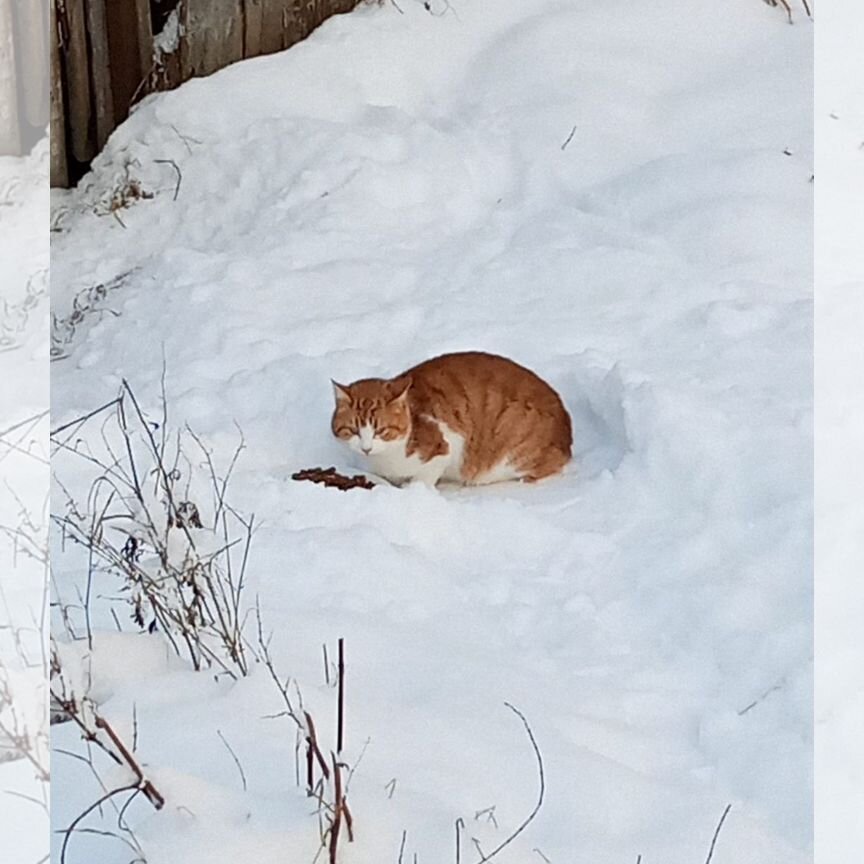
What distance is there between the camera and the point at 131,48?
1443 mm

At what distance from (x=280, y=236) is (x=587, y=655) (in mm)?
525

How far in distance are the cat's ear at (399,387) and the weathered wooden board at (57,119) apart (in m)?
0.37

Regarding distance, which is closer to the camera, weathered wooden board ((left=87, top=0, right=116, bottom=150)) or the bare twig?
the bare twig

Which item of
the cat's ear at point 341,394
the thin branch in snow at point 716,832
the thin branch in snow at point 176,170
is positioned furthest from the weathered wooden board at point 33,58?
the thin branch in snow at point 716,832

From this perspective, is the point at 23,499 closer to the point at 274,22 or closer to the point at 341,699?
the point at 341,699

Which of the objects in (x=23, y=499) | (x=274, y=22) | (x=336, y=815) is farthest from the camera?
(x=274, y=22)

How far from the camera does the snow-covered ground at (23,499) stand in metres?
1.27

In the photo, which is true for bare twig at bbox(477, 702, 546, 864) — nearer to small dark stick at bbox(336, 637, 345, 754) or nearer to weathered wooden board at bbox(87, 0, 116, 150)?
small dark stick at bbox(336, 637, 345, 754)

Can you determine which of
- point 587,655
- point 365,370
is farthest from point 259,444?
point 587,655

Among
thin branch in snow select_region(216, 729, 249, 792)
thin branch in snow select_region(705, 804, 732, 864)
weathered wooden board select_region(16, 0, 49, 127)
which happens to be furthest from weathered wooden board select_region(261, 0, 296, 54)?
thin branch in snow select_region(705, 804, 732, 864)
